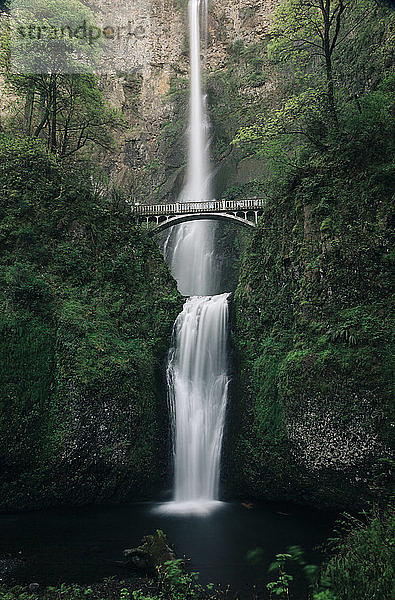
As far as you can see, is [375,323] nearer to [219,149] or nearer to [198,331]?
[198,331]

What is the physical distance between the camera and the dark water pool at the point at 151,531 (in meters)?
6.91

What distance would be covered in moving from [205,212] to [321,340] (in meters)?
14.8

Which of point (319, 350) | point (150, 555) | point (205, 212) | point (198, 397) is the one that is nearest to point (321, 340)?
point (319, 350)

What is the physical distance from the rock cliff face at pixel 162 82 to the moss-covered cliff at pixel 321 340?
21493mm

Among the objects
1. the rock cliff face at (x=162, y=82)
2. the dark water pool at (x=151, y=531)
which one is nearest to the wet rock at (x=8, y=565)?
the dark water pool at (x=151, y=531)

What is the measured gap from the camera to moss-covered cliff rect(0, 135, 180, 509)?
10.3m

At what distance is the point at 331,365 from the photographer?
930 centimetres

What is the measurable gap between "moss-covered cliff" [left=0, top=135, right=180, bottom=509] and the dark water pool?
3.07 feet

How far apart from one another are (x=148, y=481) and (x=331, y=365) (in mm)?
5953

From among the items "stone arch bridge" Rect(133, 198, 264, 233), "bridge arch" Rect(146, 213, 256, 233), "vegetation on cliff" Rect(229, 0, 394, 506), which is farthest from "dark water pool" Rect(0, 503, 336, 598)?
"stone arch bridge" Rect(133, 198, 264, 233)

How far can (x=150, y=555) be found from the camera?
7070 mm

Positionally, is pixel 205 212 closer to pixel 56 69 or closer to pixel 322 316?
pixel 56 69

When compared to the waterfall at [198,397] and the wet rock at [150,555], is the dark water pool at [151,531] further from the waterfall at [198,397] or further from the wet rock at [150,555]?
the waterfall at [198,397]

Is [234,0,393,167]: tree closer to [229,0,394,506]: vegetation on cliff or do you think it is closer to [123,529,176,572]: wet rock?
[229,0,394,506]: vegetation on cliff
